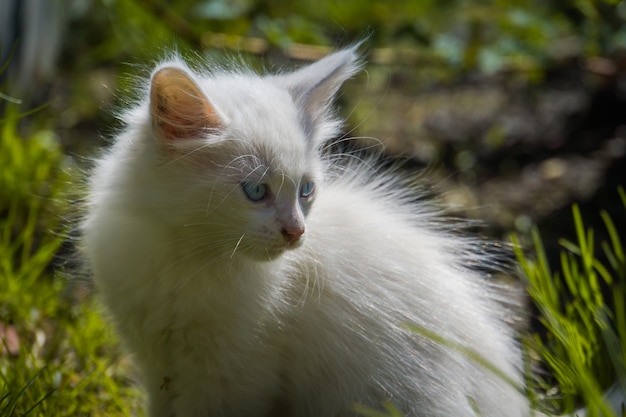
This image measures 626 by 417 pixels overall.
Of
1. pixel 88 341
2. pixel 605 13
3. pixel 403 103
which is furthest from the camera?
pixel 403 103

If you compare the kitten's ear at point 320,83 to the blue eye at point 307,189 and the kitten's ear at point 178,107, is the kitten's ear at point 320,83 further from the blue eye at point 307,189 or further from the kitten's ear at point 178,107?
the kitten's ear at point 178,107

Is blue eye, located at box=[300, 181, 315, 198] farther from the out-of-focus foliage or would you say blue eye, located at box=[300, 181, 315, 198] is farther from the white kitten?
the out-of-focus foliage

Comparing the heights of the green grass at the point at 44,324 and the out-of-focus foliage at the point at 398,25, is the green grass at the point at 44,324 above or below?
below

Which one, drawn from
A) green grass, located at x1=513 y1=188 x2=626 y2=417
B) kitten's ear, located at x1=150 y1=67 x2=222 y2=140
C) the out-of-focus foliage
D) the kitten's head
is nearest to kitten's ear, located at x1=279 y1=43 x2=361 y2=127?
the kitten's head

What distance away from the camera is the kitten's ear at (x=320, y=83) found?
2.22 meters

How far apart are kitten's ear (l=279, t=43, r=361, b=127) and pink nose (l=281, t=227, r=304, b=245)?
0.40m

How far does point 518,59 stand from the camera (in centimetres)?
442

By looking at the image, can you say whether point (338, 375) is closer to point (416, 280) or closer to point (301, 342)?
point (301, 342)

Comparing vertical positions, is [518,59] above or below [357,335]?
above

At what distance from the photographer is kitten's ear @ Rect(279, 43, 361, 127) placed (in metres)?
2.22

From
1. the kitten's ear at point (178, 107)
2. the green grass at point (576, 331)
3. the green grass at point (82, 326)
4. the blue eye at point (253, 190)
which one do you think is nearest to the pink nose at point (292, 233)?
the blue eye at point (253, 190)

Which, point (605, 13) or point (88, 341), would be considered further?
point (605, 13)

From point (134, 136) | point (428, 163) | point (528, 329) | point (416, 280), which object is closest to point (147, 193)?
point (134, 136)

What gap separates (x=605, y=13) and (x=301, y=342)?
252 centimetres
